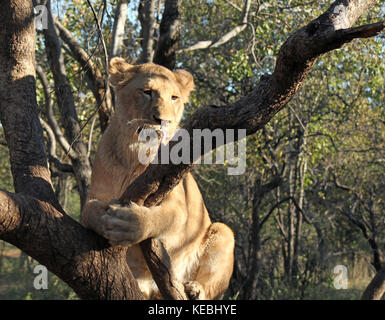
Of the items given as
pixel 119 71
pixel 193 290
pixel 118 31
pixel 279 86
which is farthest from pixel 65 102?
pixel 279 86

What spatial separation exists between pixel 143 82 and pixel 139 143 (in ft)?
1.58

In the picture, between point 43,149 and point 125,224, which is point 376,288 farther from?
point 43,149

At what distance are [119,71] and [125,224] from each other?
1.72 metres

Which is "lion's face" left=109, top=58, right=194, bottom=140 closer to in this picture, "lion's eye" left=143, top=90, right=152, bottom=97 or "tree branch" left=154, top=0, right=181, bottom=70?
"lion's eye" left=143, top=90, right=152, bottom=97

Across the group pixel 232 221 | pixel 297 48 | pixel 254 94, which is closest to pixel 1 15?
pixel 254 94

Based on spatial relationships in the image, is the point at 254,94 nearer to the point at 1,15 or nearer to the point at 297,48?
the point at 297,48

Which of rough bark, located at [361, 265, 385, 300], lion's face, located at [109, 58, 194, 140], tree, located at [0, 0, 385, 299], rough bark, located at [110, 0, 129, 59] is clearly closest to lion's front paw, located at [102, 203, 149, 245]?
tree, located at [0, 0, 385, 299]

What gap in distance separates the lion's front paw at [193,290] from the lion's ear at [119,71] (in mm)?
1684

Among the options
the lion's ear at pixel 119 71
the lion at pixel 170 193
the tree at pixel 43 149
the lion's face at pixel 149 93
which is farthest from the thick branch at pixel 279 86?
the lion's ear at pixel 119 71

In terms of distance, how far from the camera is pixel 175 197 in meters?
3.32

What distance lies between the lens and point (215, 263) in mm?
3836

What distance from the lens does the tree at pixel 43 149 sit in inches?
71.6

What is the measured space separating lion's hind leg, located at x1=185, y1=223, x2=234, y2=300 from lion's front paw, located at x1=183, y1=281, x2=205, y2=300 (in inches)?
4.0

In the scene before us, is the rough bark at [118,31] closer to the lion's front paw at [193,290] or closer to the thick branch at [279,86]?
the lion's front paw at [193,290]
